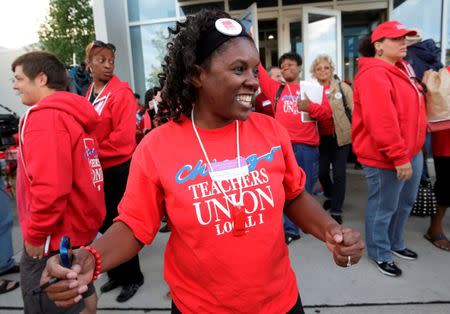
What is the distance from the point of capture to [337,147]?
456 centimetres

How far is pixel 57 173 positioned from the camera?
1.92 meters

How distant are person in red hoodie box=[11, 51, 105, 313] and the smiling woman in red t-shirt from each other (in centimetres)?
77

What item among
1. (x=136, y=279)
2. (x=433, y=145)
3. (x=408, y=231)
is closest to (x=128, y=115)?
(x=136, y=279)

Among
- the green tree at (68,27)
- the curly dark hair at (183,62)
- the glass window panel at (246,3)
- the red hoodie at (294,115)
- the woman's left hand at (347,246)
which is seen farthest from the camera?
the green tree at (68,27)

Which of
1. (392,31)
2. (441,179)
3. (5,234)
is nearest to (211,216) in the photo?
(392,31)

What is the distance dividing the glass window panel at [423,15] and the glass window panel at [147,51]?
5078 mm

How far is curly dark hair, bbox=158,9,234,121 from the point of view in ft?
4.58

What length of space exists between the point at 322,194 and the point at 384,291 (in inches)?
112

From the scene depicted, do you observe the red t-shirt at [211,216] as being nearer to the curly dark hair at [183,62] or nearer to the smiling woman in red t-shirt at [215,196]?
the smiling woman in red t-shirt at [215,196]

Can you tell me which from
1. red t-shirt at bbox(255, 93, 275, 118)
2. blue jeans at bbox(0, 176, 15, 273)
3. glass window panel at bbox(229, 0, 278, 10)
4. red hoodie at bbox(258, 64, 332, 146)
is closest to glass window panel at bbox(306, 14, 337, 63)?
glass window panel at bbox(229, 0, 278, 10)

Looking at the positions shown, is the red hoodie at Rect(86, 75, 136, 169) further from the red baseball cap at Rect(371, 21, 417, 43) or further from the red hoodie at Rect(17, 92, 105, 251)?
the red baseball cap at Rect(371, 21, 417, 43)

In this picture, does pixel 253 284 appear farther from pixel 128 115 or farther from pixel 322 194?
pixel 322 194

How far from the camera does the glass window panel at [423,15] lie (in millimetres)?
7449

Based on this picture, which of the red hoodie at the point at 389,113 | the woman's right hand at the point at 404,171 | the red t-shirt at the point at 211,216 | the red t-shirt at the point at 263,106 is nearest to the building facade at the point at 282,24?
the red t-shirt at the point at 263,106
